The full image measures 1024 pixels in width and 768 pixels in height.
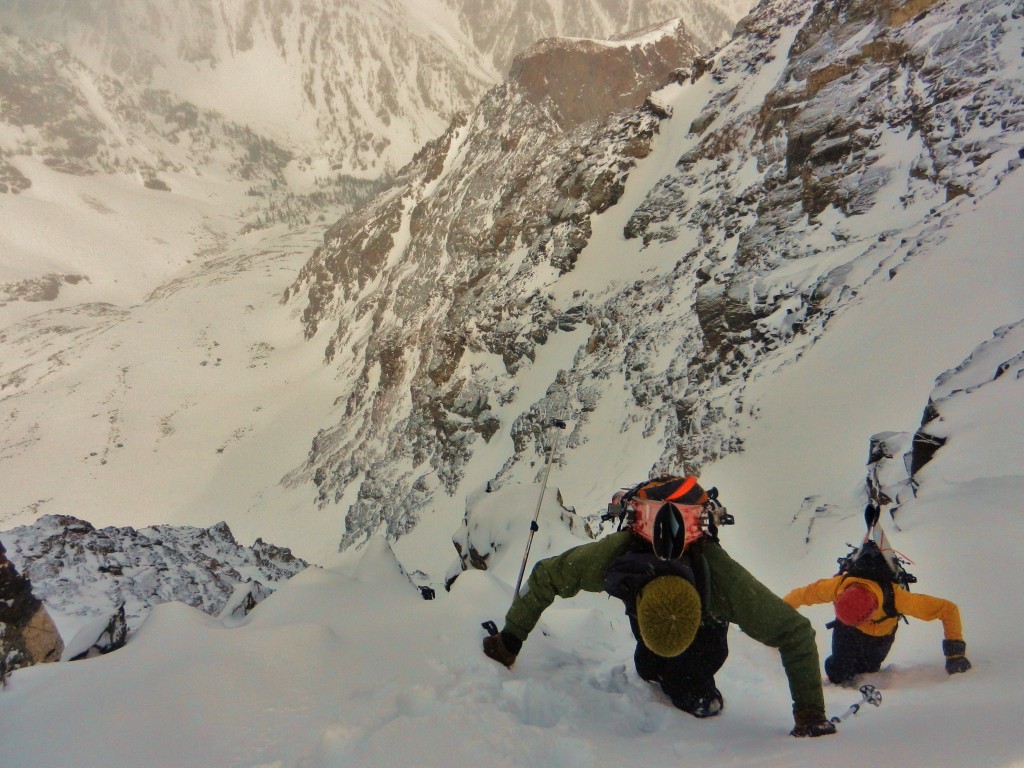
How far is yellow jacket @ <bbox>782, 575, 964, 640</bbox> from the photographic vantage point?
339cm

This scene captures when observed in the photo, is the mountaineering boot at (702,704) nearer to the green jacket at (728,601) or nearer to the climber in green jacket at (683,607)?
the climber in green jacket at (683,607)

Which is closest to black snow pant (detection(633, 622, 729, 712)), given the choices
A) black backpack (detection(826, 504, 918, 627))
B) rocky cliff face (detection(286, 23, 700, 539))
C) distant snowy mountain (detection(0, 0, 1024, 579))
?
black backpack (detection(826, 504, 918, 627))

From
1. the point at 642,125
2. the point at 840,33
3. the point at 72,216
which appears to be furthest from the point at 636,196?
the point at 72,216

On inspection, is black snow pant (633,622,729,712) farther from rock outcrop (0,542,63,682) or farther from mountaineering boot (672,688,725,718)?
rock outcrop (0,542,63,682)

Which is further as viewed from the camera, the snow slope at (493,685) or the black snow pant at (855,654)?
the black snow pant at (855,654)

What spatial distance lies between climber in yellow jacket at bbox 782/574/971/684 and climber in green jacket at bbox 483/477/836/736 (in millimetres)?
1076

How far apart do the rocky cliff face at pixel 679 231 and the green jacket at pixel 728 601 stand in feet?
43.0

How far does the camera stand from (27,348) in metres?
102

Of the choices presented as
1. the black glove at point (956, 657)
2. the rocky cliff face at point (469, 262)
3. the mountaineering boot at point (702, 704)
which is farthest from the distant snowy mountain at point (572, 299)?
the mountaineering boot at point (702, 704)

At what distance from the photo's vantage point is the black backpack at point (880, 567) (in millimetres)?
3729

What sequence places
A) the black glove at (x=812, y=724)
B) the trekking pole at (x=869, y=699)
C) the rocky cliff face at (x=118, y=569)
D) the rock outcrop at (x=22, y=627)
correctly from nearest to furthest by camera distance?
the black glove at (x=812, y=724), the trekking pole at (x=869, y=699), the rock outcrop at (x=22, y=627), the rocky cliff face at (x=118, y=569)

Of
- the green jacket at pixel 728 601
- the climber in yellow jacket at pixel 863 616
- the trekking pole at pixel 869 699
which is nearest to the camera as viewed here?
the green jacket at pixel 728 601

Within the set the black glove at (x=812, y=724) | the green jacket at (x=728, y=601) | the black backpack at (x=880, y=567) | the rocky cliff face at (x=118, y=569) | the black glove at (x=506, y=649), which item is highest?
the green jacket at (x=728, y=601)

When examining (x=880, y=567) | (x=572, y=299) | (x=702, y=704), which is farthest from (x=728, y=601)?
(x=572, y=299)
